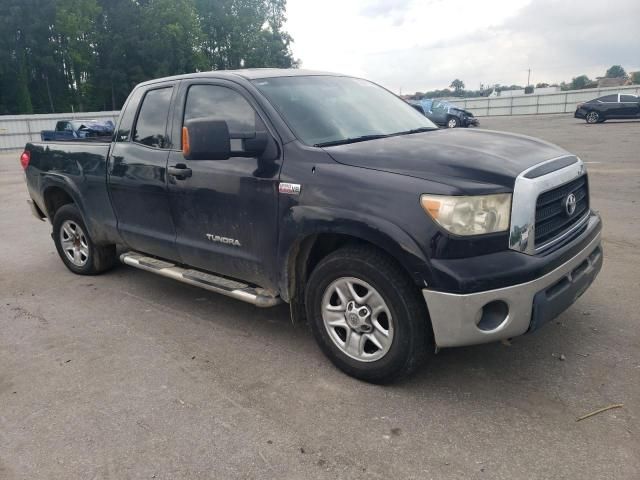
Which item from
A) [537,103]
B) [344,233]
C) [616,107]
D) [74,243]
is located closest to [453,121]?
[616,107]

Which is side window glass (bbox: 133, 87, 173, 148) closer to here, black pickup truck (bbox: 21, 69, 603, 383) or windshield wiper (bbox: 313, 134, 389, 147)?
black pickup truck (bbox: 21, 69, 603, 383)

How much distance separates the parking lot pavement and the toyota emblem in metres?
0.95

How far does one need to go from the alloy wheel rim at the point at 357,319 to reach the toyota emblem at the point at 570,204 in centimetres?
126

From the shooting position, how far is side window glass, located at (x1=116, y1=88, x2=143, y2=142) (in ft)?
15.9

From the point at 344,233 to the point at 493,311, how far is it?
92 cm

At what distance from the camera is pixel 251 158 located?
12.1ft

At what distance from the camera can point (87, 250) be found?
5707mm

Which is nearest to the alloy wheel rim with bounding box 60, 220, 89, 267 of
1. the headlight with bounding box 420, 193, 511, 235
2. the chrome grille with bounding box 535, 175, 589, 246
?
the headlight with bounding box 420, 193, 511, 235

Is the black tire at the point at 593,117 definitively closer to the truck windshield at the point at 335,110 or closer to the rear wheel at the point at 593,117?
the rear wheel at the point at 593,117

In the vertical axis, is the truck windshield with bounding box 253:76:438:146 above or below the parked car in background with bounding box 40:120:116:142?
above

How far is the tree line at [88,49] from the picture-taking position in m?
52.8

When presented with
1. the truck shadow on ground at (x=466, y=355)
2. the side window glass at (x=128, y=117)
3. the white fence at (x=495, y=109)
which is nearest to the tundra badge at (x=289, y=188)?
the truck shadow on ground at (x=466, y=355)

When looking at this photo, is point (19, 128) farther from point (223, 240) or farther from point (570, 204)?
point (570, 204)

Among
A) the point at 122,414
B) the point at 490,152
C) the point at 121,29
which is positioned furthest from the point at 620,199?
the point at 121,29
